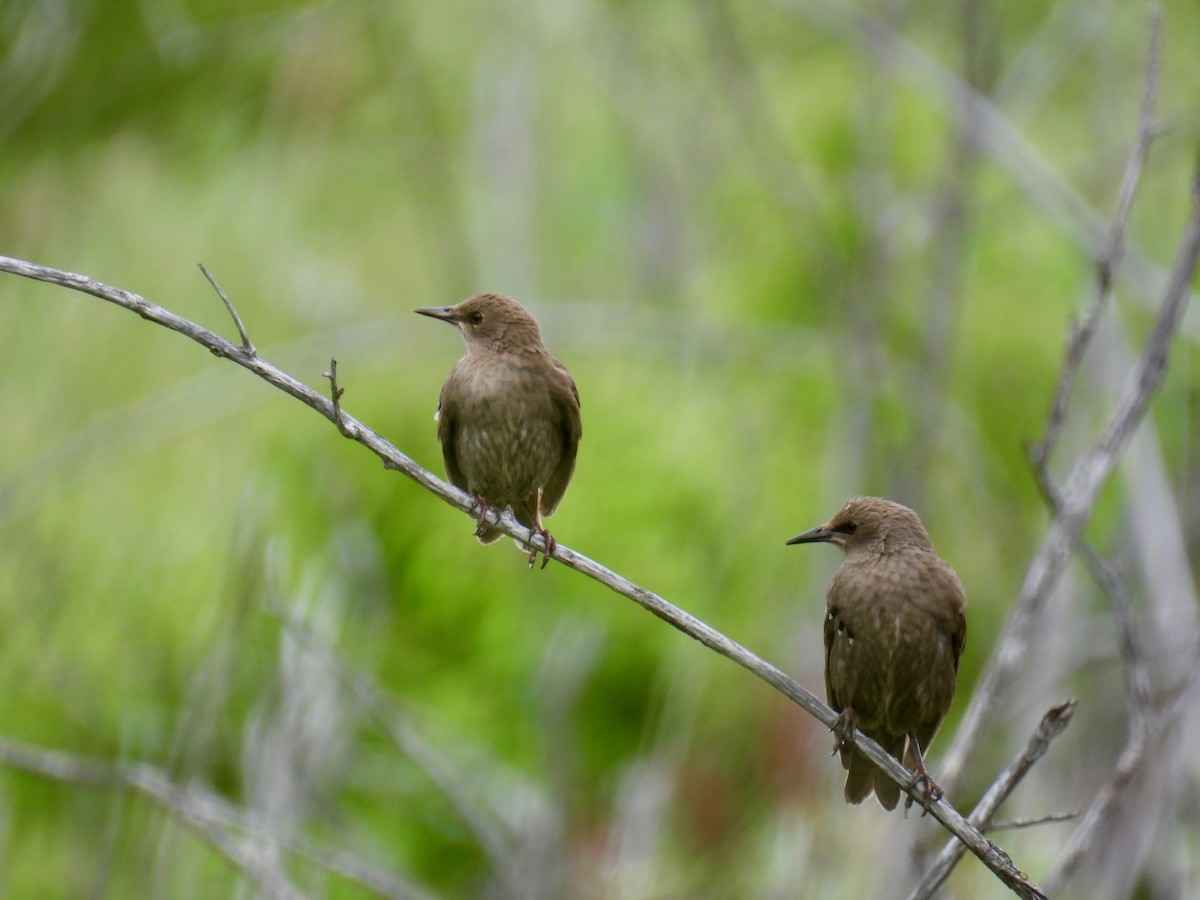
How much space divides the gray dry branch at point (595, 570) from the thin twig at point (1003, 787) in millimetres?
147

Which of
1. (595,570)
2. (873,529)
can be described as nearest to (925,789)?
(873,529)

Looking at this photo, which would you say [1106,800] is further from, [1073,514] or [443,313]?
[443,313]

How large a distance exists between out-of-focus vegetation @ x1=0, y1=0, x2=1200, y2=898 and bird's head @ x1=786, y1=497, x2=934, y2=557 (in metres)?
1.17

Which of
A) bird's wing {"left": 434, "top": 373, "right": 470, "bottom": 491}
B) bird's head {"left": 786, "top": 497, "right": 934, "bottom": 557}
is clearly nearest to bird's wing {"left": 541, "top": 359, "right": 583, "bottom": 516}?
bird's wing {"left": 434, "top": 373, "right": 470, "bottom": 491}

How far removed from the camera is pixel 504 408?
4.22 m

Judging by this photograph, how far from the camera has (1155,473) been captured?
5.90 metres

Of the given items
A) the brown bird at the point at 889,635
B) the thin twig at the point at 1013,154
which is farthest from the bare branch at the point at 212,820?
the thin twig at the point at 1013,154

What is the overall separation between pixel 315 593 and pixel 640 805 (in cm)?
185

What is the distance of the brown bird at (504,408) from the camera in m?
4.23

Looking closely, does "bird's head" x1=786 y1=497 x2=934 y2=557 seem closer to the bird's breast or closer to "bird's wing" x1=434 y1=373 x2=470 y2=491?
the bird's breast

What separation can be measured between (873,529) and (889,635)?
32 cm

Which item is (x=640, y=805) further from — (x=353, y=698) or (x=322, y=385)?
(x=322, y=385)

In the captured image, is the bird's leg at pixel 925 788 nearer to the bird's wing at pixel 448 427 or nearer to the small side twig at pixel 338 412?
the small side twig at pixel 338 412

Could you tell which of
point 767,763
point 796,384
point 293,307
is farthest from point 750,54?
point 767,763
